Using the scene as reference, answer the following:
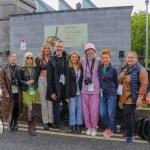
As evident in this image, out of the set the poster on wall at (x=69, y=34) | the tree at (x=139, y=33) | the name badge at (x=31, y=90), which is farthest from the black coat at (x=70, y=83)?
the tree at (x=139, y=33)

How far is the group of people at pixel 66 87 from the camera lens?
602 cm

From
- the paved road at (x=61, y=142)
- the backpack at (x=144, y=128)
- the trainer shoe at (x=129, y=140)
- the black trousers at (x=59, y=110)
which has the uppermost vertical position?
the black trousers at (x=59, y=110)

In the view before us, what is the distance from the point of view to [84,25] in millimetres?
19031

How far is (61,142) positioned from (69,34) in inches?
547

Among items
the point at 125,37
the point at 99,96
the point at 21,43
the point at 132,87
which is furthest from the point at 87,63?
the point at 21,43

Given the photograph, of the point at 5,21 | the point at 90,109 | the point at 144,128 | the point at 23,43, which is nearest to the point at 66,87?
the point at 90,109

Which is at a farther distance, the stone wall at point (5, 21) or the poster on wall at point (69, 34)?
the stone wall at point (5, 21)

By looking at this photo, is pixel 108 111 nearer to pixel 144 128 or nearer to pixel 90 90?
pixel 90 90

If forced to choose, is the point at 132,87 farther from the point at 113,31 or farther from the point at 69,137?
the point at 113,31

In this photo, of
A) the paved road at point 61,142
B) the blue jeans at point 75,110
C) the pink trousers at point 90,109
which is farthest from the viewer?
the blue jeans at point 75,110

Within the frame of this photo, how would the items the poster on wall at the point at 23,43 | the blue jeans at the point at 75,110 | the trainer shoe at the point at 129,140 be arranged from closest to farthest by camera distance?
the trainer shoe at the point at 129,140 < the blue jeans at the point at 75,110 < the poster on wall at the point at 23,43

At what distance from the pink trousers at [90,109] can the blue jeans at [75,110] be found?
0.09 m

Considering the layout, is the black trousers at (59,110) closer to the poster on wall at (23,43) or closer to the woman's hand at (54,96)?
the woman's hand at (54,96)

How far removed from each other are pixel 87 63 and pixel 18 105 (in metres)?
1.71
